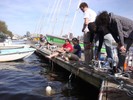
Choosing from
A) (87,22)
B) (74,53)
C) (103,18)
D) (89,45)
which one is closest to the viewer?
(103,18)

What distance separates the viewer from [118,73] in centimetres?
633

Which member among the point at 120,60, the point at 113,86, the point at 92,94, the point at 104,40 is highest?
the point at 104,40

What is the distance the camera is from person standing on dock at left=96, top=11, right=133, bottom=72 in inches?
234

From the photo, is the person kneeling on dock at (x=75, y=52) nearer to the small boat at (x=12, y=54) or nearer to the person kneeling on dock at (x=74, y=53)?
the person kneeling on dock at (x=74, y=53)

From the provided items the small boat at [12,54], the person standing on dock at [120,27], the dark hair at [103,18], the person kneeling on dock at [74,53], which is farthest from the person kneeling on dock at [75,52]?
the small boat at [12,54]

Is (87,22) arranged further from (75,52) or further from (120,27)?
(75,52)

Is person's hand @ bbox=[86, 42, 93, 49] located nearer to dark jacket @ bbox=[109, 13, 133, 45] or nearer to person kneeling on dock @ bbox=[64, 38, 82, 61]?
person kneeling on dock @ bbox=[64, 38, 82, 61]

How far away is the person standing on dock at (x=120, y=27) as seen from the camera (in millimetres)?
5941

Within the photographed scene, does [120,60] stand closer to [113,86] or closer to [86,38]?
[113,86]

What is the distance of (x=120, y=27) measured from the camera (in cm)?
606

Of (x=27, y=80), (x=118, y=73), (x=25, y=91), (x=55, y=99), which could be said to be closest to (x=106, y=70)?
(x=118, y=73)

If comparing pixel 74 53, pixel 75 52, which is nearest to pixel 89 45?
pixel 75 52

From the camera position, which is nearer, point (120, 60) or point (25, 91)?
point (120, 60)

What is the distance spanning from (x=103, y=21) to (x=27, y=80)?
5327mm
